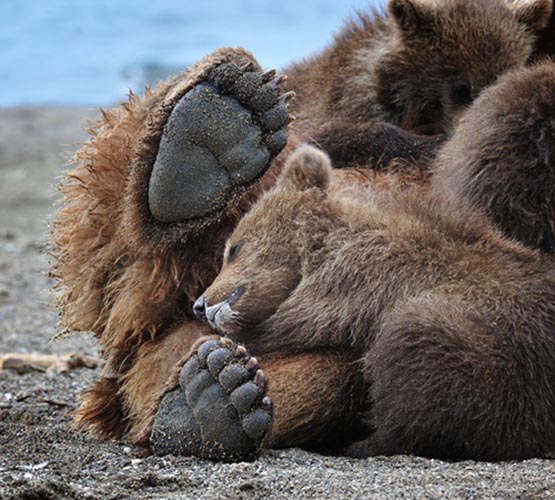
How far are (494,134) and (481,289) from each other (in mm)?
850

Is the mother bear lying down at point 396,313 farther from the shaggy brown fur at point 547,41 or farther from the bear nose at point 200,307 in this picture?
the shaggy brown fur at point 547,41

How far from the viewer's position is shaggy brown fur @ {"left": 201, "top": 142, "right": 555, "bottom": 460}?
3605 millimetres

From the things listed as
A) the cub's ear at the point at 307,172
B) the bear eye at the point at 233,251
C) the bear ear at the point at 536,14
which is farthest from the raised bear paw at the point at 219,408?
the bear ear at the point at 536,14

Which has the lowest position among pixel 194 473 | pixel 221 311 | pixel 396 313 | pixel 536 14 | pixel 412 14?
pixel 194 473

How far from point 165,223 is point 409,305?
3.76 ft

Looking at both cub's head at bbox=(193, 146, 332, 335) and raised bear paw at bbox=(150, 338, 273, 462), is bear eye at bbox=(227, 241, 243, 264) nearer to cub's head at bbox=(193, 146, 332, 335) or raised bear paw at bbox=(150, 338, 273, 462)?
cub's head at bbox=(193, 146, 332, 335)

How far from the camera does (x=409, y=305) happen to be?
378 cm

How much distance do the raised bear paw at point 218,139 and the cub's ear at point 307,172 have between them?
0.12m

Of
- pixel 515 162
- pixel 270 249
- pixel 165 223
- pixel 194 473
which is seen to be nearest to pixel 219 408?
pixel 194 473

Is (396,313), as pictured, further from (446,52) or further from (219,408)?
(446,52)

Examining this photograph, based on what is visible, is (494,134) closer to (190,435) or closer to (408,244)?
(408,244)

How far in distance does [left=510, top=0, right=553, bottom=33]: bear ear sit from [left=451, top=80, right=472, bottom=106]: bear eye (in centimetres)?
43

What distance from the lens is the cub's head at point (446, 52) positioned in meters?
5.96

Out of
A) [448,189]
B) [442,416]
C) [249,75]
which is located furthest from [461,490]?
[249,75]
